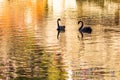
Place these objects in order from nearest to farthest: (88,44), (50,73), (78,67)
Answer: (50,73)
(78,67)
(88,44)

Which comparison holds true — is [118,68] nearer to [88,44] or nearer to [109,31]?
[88,44]

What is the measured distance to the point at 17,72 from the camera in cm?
3080

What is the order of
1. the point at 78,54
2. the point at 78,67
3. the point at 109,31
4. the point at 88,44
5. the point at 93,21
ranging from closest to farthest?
the point at 78,67 < the point at 78,54 < the point at 88,44 < the point at 109,31 < the point at 93,21

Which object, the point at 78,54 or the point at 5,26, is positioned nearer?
the point at 78,54

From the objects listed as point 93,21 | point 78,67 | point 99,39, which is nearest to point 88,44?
point 99,39

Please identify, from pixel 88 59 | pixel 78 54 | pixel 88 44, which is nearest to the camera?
pixel 88 59

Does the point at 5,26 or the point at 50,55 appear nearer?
the point at 50,55

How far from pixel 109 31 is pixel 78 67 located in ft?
69.2

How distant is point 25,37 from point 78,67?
1656 centimetres

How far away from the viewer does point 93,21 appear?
65812mm

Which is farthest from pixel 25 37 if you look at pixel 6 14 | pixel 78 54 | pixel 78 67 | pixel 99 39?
pixel 6 14

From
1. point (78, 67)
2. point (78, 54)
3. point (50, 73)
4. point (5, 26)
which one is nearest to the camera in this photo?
point (50, 73)

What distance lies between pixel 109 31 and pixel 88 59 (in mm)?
18019

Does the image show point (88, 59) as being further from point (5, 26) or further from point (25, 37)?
point (5, 26)
